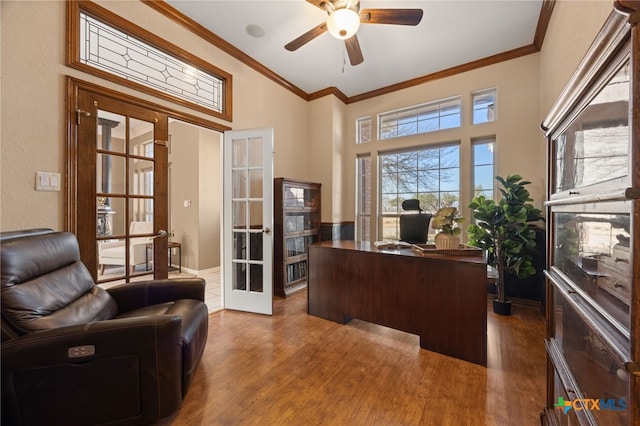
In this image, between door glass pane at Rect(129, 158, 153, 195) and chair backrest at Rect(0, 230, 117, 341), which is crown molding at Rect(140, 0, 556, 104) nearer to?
door glass pane at Rect(129, 158, 153, 195)

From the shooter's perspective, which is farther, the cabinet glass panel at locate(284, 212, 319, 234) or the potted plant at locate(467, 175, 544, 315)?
the cabinet glass panel at locate(284, 212, 319, 234)

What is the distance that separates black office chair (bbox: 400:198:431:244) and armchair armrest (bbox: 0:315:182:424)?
8.99 feet

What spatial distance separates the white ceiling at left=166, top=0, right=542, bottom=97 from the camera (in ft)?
8.62

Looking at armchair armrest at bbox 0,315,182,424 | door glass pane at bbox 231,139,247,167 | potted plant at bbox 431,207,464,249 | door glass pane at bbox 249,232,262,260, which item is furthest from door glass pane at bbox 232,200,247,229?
potted plant at bbox 431,207,464,249

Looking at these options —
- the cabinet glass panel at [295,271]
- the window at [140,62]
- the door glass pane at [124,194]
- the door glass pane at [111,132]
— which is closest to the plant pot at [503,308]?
the cabinet glass panel at [295,271]

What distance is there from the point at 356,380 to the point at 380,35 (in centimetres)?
348

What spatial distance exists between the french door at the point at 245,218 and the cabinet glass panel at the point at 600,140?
2.52m

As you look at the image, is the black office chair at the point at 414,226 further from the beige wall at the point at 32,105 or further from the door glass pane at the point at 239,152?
the beige wall at the point at 32,105

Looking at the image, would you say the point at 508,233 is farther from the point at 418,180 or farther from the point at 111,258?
the point at 111,258

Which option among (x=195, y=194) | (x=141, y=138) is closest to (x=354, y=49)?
(x=141, y=138)

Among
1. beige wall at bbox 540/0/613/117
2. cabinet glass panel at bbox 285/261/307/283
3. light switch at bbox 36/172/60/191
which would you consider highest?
beige wall at bbox 540/0/613/117

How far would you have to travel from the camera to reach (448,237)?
7.44 feet

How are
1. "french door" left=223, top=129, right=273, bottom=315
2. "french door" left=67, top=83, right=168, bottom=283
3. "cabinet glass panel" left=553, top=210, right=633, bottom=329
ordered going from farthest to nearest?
"french door" left=223, top=129, right=273, bottom=315
"french door" left=67, top=83, right=168, bottom=283
"cabinet glass panel" left=553, top=210, right=633, bottom=329

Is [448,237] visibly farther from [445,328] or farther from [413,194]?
[413,194]
